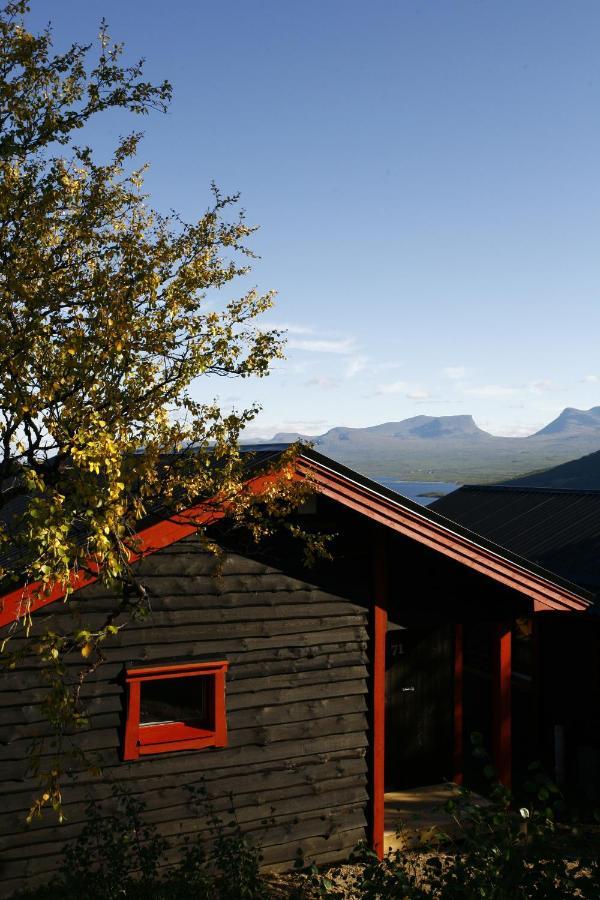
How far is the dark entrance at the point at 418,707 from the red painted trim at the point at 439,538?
282 centimetres

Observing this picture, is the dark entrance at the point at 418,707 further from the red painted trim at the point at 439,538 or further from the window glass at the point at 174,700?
the window glass at the point at 174,700

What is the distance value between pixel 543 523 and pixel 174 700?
12.1 meters

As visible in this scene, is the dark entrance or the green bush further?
the dark entrance

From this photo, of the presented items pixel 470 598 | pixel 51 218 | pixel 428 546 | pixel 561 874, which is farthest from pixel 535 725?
pixel 51 218

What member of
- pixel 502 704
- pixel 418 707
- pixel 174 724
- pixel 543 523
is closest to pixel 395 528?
pixel 502 704

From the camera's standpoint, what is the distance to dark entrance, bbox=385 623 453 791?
13.7 metres

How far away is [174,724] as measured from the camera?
10.4 metres

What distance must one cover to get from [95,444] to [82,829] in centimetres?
511

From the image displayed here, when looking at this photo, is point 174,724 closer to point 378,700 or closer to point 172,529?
point 172,529

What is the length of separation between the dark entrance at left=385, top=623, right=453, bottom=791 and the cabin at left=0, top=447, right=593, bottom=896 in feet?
5.96

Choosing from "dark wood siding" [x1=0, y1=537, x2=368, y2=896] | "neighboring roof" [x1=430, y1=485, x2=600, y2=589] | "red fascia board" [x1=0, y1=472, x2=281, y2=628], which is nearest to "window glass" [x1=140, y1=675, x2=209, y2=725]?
"dark wood siding" [x1=0, y1=537, x2=368, y2=896]

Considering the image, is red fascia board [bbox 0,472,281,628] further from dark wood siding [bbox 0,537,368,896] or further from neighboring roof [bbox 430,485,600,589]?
neighboring roof [bbox 430,485,600,589]

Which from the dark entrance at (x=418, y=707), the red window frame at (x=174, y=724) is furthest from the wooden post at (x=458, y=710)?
the red window frame at (x=174, y=724)

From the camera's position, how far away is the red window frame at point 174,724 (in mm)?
9758
